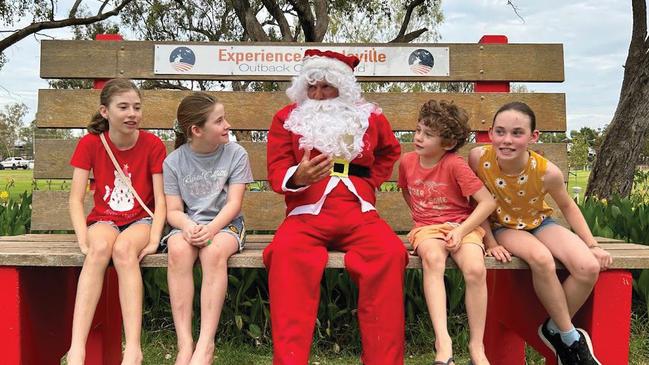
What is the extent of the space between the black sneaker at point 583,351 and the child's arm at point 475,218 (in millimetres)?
652

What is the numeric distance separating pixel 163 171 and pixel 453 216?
1409 millimetres

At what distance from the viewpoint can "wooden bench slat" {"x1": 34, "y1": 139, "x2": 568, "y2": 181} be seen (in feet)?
12.4

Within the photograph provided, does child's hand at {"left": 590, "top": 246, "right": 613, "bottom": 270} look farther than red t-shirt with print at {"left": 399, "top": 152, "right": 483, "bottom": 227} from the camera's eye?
No

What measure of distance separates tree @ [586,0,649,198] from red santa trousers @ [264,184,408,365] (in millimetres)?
4505

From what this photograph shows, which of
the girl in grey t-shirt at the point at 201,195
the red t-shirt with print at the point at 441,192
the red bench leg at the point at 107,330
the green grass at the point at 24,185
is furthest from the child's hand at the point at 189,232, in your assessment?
the green grass at the point at 24,185

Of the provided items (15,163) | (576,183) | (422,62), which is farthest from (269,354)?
(15,163)

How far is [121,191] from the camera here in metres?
2.94

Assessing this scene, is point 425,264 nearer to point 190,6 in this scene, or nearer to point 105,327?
point 105,327

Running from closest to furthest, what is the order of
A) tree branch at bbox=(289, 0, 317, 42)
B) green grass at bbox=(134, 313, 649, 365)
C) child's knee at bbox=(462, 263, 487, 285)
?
child's knee at bbox=(462, 263, 487, 285)
green grass at bbox=(134, 313, 649, 365)
tree branch at bbox=(289, 0, 317, 42)

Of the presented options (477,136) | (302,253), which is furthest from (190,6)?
(302,253)

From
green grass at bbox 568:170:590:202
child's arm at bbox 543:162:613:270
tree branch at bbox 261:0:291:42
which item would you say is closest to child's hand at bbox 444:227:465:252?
child's arm at bbox 543:162:613:270

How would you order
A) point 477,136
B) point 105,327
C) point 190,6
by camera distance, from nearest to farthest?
1. point 105,327
2. point 477,136
3. point 190,6

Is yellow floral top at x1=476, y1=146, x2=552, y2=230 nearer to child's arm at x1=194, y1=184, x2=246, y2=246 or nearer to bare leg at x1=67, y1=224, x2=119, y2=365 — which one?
child's arm at x1=194, y1=184, x2=246, y2=246

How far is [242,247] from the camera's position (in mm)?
2801
